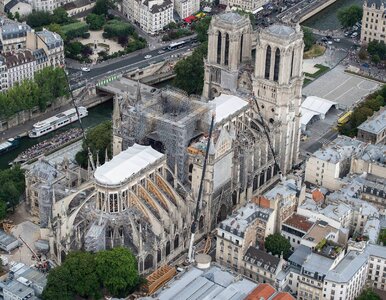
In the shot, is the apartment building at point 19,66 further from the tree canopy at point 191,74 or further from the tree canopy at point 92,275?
the tree canopy at point 92,275

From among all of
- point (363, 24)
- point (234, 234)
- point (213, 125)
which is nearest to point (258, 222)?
point (234, 234)

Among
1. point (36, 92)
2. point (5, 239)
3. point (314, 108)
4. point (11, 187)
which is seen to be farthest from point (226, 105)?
point (36, 92)

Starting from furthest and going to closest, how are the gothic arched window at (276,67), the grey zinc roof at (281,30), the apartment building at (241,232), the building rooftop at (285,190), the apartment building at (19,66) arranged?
the apartment building at (19,66)
the gothic arched window at (276,67)
the grey zinc roof at (281,30)
the building rooftop at (285,190)
the apartment building at (241,232)

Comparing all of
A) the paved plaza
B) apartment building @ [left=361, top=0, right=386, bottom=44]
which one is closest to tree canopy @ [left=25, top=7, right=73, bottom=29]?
the paved plaza

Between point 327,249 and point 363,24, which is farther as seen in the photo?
point 363,24

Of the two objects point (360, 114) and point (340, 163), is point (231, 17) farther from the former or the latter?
point (360, 114)

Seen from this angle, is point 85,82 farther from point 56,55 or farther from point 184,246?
point 184,246

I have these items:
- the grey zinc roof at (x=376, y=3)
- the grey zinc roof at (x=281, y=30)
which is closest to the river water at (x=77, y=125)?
the grey zinc roof at (x=281, y=30)
